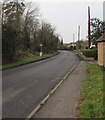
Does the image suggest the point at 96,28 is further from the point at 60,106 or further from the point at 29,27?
the point at 60,106

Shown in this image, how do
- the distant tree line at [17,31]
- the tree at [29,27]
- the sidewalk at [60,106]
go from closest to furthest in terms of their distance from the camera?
the sidewalk at [60,106] → the distant tree line at [17,31] → the tree at [29,27]

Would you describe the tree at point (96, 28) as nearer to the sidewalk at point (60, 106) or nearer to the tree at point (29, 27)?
the tree at point (29, 27)

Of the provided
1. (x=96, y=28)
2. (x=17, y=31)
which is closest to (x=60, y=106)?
(x=17, y=31)

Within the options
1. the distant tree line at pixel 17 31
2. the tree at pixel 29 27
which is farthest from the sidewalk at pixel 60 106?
the tree at pixel 29 27

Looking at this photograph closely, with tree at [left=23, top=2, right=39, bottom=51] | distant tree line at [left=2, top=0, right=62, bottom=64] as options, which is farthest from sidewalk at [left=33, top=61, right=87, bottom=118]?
tree at [left=23, top=2, right=39, bottom=51]

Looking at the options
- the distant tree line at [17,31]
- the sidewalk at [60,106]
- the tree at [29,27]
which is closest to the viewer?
the sidewalk at [60,106]

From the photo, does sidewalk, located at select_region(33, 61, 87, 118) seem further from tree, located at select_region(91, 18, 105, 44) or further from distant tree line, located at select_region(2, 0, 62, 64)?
tree, located at select_region(91, 18, 105, 44)

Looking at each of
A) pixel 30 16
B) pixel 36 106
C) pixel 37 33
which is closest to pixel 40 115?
pixel 36 106

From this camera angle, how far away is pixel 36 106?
25.6ft

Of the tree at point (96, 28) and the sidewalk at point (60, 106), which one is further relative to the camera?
the tree at point (96, 28)

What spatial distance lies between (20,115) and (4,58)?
20.8 meters

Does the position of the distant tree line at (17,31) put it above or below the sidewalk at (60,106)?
above

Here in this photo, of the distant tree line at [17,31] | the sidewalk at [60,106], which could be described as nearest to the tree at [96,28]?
the distant tree line at [17,31]

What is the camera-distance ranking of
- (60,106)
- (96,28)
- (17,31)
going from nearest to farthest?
(60,106) < (17,31) < (96,28)
